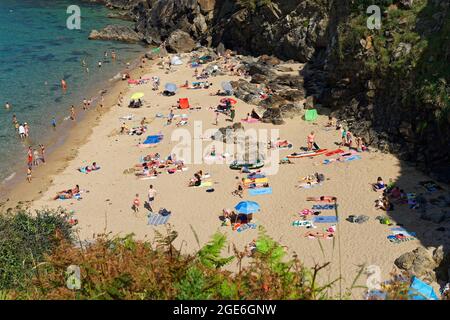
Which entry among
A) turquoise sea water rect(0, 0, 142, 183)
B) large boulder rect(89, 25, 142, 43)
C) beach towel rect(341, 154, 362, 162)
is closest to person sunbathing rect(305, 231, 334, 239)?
beach towel rect(341, 154, 362, 162)

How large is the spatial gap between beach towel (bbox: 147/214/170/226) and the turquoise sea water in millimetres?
11189

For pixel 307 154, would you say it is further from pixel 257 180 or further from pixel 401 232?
pixel 401 232

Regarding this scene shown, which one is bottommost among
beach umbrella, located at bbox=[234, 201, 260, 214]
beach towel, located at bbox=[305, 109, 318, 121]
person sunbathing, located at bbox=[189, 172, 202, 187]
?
person sunbathing, located at bbox=[189, 172, 202, 187]

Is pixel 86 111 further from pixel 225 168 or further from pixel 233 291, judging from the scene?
pixel 233 291

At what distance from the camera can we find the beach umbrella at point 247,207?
20422 millimetres

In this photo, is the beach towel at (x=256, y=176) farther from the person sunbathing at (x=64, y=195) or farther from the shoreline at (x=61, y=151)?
the shoreline at (x=61, y=151)

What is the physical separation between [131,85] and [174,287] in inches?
1507

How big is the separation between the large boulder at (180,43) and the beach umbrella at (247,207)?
35571 mm

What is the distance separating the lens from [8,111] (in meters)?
37.8

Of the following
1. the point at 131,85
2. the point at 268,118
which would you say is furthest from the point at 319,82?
the point at 131,85

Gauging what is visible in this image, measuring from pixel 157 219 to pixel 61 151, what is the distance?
12600 mm

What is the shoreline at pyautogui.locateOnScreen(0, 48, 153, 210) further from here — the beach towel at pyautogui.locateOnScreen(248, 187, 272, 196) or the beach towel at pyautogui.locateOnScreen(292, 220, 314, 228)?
the beach towel at pyautogui.locateOnScreen(292, 220, 314, 228)

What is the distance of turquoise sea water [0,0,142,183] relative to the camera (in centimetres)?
3481

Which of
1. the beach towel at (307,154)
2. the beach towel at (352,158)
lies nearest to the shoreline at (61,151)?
the beach towel at (307,154)
